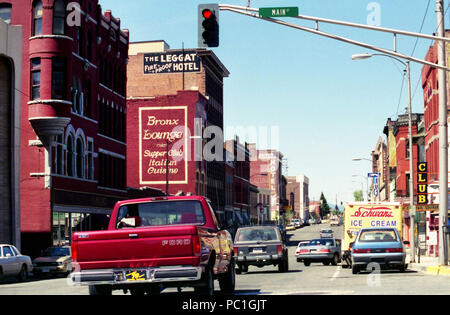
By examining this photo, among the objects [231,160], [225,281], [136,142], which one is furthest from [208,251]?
[231,160]

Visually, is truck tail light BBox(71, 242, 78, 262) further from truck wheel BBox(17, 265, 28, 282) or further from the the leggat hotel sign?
the the leggat hotel sign

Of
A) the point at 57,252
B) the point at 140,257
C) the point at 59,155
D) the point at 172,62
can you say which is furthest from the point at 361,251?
the point at 172,62

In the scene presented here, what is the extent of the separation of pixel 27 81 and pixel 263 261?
23.0m

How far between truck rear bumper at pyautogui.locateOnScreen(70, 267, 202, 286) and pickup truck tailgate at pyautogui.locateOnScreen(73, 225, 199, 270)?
0.31ft

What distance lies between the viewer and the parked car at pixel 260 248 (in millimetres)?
31312

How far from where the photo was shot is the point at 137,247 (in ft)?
47.8

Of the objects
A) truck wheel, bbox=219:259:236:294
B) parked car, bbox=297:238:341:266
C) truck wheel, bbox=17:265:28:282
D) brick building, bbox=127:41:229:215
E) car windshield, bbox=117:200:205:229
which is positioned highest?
brick building, bbox=127:41:229:215

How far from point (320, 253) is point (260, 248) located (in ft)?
27.6

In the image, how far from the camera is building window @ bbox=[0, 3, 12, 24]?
49031 mm

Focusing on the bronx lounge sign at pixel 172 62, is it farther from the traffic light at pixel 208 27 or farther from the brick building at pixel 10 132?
the traffic light at pixel 208 27

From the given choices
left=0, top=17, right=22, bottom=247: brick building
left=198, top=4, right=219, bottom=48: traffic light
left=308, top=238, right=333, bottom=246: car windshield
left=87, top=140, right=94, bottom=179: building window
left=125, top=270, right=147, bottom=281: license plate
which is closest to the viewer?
left=125, top=270, right=147, bottom=281: license plate


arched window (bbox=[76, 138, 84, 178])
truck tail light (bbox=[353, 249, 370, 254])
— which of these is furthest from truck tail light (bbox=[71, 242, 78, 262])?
arched window (bbox=[76, 138, 84, 178])

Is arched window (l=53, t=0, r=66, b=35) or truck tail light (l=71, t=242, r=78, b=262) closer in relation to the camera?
truck tail light (l=71, t=242, r=78, b=262)
